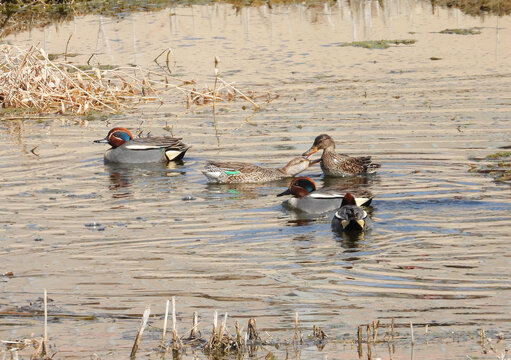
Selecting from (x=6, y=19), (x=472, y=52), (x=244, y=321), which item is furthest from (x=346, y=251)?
(x=6, y=19)

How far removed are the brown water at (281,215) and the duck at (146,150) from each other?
263 mm

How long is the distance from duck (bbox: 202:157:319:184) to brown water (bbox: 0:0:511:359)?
15cm

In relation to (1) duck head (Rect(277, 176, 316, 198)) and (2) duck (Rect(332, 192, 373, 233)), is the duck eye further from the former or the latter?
(2) duck (Rect(332, 192, 373, 233))

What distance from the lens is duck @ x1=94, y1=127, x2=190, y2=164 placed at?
605 inches

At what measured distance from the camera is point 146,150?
1570cm

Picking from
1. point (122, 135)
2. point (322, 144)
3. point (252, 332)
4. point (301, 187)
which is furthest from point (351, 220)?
point (122, 135)

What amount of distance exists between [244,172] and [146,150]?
259 centimetres

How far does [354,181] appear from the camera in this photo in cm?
1399

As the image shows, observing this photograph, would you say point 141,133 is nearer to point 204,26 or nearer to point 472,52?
point 472,52

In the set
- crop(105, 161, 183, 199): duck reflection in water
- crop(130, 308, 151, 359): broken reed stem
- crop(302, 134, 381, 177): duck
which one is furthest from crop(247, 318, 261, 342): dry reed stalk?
crop(302, 134, 381, 177): duck

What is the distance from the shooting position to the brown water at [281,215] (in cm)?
767

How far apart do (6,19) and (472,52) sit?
53.0ft

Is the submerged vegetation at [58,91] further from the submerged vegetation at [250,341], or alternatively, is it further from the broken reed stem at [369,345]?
the broken reed stem at [369,345]

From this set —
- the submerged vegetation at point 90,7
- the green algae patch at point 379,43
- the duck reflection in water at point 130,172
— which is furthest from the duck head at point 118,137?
the submerged vegetation at point 90,7
